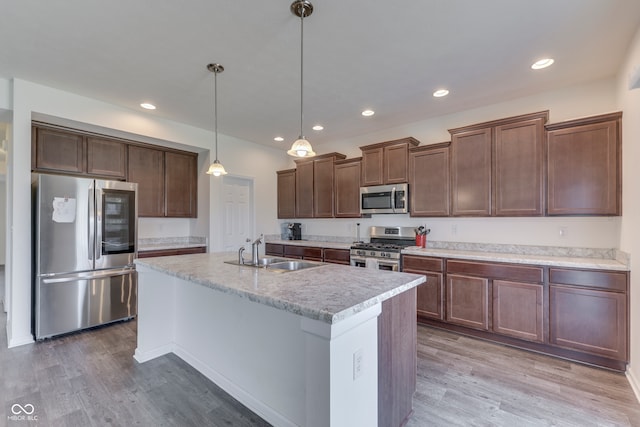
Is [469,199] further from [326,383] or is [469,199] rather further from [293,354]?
[326,383]

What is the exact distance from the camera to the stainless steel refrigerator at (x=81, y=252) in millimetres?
3002

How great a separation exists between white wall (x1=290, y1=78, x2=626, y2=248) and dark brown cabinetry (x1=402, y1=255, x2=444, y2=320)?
26.3 inches

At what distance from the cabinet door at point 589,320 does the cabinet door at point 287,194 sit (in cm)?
396

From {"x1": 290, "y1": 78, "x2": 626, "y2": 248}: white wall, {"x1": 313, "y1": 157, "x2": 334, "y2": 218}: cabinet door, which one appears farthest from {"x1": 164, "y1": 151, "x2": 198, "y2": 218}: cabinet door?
{"x1": 290, "y1": 78, "x2": 626, "y2": 248}: white wall

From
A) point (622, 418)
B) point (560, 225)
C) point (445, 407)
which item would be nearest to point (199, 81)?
point (445, 407)

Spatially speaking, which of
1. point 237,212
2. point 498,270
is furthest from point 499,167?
point 237,212

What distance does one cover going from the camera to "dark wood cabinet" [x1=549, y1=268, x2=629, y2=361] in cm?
238

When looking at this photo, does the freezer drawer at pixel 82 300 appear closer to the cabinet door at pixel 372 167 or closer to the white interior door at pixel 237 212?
the white interior door at pixel 237 212

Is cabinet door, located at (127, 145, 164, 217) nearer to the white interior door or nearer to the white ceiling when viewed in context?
the white ceiling

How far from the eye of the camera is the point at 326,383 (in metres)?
1.15

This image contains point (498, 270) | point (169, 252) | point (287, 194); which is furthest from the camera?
point (287, 194)

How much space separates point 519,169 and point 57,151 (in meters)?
5.31

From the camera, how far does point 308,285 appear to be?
1593 millimetres

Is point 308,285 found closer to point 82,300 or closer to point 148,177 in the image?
point 82,300
